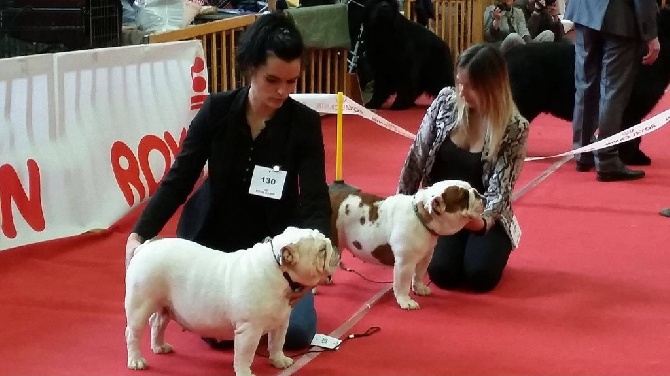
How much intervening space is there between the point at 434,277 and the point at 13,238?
5.83 feet

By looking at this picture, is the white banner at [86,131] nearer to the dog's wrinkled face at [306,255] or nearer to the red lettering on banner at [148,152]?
the red lettering on banner at [148,152]

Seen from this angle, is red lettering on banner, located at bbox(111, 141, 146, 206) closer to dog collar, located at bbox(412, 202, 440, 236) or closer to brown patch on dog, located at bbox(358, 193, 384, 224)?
brown patch on dog, located at bbox(358, 193, 384, 224)

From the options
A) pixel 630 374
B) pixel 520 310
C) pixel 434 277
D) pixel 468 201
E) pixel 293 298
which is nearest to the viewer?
pixel 293 298

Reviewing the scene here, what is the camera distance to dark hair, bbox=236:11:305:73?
2.35m

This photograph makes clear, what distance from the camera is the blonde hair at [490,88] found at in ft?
10.4

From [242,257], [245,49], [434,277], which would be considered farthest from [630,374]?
[245,49]

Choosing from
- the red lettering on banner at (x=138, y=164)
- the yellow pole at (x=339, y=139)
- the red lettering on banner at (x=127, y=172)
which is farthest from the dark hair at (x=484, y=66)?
the red lettering on banner at (x=127, y=172)

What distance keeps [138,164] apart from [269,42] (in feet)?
7.18

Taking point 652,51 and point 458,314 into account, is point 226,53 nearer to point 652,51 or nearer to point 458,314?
point 652,51

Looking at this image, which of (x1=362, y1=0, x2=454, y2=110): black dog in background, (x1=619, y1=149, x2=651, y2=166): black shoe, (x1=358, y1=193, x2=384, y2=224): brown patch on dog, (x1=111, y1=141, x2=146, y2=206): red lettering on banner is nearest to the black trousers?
(x1=358, y1=193, x2=384, y2=224): brown patch on dog

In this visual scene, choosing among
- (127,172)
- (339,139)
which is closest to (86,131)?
(127,172)

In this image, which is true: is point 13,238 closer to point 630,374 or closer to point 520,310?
point 520,310

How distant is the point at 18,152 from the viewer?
3.78 meters

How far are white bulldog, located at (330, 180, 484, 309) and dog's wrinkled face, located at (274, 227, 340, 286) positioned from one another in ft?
2.64
